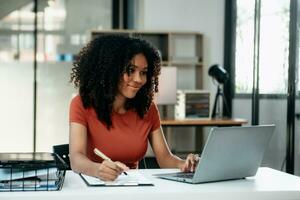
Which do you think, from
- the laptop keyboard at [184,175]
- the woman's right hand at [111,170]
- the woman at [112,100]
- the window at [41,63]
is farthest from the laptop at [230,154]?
the window at [41,63]

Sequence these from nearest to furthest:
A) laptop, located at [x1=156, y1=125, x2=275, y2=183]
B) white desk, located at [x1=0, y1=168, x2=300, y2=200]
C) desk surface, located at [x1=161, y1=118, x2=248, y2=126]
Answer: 1. white desk, located at [x1=0, y1=168, x2=300, y2=200]
2. laptop, located at [x1=156, y1=125, x2=275, y2=183]
3. desk surface, located at [x1=161, y1=118, x2=248, y2=126]

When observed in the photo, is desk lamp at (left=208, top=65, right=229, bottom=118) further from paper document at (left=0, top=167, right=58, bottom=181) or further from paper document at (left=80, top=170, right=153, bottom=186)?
paper document at (left=0, top=167, right=58, bottom=181)

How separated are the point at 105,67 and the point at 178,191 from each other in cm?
80

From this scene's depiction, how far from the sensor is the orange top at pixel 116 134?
222 cm

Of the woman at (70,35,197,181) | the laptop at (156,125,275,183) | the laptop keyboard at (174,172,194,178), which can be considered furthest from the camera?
the woman at (70,35,197,181)

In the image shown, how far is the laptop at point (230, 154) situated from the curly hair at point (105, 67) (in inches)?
19.1

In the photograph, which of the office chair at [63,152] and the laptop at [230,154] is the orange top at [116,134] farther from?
the laptop at [230,154]

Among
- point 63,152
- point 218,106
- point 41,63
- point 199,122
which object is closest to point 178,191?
point 63,152

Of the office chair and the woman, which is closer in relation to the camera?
the woman

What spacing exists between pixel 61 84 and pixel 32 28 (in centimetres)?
73

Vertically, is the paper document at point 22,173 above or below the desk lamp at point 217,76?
below

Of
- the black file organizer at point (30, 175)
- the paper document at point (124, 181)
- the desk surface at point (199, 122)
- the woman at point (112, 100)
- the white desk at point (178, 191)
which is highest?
the woman at point (112, 100)

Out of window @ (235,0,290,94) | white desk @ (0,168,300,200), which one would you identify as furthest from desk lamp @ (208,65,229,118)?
white desk @ (0,168,300,200)

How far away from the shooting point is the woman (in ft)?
7.24
